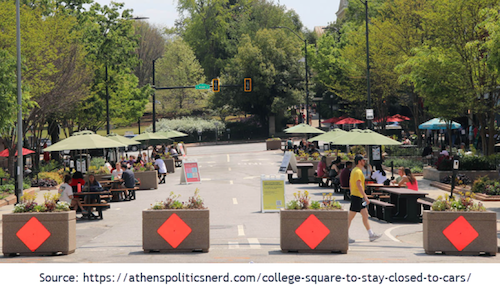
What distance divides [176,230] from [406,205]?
7.70 m

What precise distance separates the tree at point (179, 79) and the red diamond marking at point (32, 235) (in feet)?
249

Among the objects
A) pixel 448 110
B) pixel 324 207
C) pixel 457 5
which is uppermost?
pixel 457 5

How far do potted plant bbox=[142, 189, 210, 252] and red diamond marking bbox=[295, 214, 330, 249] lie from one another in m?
1.84

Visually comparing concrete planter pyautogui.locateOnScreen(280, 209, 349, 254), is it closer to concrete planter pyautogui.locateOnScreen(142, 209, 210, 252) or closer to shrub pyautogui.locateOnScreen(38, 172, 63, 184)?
concrete planter pyautogui.locateOnScreen(142, 209, 210, 252)

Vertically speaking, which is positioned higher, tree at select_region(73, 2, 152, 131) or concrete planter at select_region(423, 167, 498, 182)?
tree at select_region(73, 2, 152, 131)

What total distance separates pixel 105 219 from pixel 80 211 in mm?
1044

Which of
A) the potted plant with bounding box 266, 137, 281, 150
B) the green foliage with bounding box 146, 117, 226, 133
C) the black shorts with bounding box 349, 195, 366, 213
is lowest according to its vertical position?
the black shorts with bounding box 349, 195, 366, 213

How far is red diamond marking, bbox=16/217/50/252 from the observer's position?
445 inches

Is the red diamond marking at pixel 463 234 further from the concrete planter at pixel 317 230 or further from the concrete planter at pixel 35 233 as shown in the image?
the concrete planter at pixel 35 233

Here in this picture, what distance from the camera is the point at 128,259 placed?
35.2ft

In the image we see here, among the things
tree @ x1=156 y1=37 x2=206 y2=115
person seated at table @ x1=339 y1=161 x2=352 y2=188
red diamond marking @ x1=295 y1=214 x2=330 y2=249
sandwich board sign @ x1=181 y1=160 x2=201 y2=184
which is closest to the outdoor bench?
person seated at table @ x1=339 y1=161 x2=352 y2=188

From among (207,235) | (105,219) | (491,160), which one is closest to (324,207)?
(207,235)

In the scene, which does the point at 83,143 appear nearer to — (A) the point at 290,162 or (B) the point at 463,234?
(A) the point at 290,162
